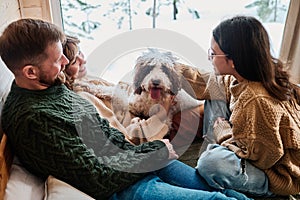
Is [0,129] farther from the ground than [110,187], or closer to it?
farther from the ground

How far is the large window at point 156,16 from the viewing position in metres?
2.14

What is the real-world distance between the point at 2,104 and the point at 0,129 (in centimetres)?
12

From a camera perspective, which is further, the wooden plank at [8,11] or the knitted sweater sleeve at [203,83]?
the knitted sweater sleeve at [203,83]

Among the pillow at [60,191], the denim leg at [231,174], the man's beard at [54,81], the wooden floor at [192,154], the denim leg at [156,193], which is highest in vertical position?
the man's beard at [54,81]

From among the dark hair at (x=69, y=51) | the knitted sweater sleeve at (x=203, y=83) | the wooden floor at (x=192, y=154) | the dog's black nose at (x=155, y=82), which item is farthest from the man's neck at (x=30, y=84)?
the wooden floor at (x=192, y=154)

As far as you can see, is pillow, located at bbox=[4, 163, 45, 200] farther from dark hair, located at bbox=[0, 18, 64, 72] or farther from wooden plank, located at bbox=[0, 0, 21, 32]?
wooden plank, located at bbox=[0, 0, 21, 32]

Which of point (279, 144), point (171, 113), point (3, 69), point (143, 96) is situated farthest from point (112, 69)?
point (279, 144)

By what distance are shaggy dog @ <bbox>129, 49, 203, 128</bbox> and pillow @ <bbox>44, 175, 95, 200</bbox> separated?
0.63 meters

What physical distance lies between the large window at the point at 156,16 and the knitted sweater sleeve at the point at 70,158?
40.8 inches

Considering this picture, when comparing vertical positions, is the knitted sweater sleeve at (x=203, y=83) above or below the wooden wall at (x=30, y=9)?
below

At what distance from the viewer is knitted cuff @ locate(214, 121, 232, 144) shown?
161 cm

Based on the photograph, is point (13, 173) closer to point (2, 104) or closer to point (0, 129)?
point (0, 129)

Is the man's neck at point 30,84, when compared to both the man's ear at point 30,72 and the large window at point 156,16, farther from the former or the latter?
the large window at point 156,16

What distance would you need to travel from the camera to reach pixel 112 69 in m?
1.78
